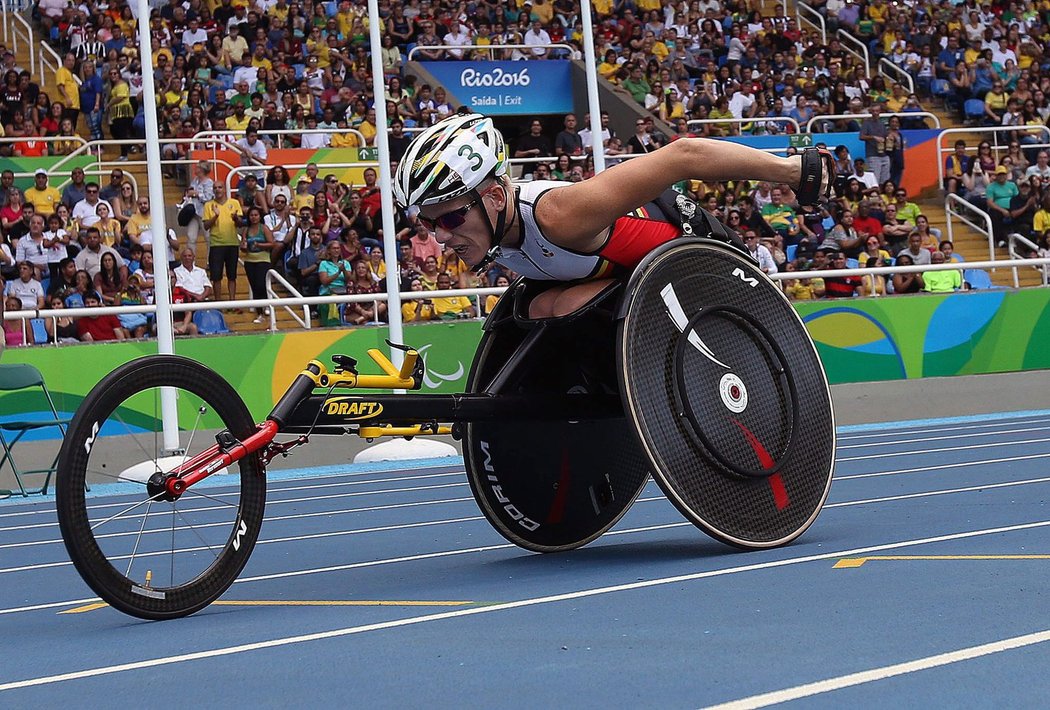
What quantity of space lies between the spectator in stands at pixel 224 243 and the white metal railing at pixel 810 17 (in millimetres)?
14832

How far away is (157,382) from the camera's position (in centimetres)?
539

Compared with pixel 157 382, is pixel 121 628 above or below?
below

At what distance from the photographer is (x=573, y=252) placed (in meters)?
6.03

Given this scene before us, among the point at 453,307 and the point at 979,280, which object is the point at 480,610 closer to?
the point at 453,307

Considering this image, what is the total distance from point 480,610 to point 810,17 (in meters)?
27.2

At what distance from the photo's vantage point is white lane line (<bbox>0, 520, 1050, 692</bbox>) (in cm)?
439

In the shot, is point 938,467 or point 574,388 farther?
point 938,467

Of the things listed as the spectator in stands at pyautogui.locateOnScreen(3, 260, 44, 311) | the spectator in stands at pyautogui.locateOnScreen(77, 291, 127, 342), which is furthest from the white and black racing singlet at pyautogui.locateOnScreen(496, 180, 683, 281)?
the spectator in stands at pyautogui.locateOnScreen(3, 260, 44, 311)

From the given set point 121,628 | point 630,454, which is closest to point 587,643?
point 121,628

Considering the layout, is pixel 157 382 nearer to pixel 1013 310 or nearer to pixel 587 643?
pixel 587 643

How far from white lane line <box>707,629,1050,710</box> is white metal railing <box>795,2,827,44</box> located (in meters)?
26.1

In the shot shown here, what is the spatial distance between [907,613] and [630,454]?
8.30 ft

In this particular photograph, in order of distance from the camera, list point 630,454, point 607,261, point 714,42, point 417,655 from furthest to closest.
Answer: point 714,42
point 630,454
point 607,261
point 417,655

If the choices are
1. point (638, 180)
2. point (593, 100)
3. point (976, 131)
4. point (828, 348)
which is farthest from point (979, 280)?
point (638, 180)
